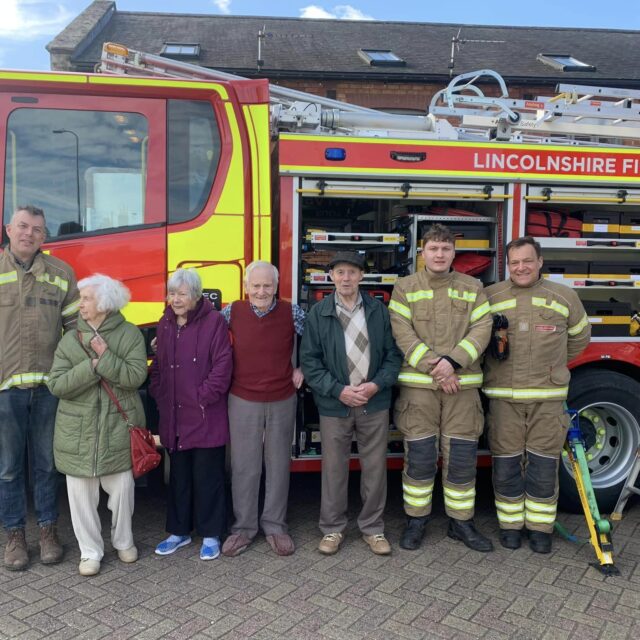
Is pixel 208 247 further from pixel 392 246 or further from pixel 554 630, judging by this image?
pixel 554 630

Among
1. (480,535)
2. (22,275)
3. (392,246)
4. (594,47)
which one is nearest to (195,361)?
(22,275)

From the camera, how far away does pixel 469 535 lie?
144 inches

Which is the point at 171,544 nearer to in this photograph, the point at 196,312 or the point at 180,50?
the point at 196,312

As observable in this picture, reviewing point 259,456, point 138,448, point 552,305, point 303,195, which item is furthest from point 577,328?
point 138,448

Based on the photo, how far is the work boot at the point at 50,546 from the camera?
3365 mm

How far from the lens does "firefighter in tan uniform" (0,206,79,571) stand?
10.6ft

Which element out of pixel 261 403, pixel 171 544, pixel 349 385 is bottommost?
pixel 171 544

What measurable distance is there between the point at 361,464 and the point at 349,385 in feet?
1.74

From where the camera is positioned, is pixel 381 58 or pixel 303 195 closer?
pixel 303 195

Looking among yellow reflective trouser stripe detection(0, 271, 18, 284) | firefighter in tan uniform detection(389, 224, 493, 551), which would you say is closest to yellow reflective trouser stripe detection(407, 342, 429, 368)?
firefighter in tan uniform detection(389, 224, 493, 551)

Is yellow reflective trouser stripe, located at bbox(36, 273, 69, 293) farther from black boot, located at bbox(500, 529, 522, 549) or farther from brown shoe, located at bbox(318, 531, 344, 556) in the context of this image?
black boot, located at bbox(500, 529, 522, 549)

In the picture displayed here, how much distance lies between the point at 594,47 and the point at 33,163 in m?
20.0

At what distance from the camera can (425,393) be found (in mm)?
3574

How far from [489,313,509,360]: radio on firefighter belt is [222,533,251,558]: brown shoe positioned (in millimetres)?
1801
